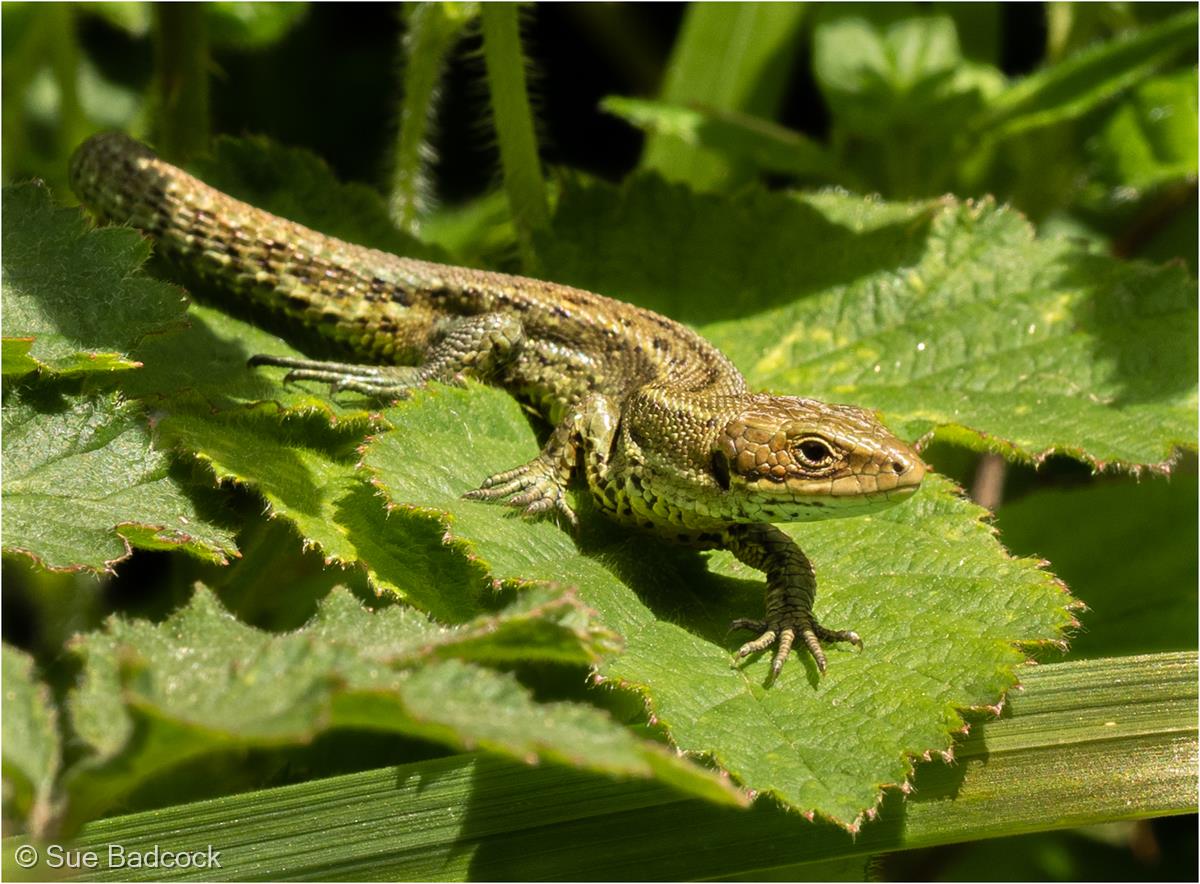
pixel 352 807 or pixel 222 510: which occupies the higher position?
pixel 222 510

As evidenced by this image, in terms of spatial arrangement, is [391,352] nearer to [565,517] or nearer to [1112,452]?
[565,517]

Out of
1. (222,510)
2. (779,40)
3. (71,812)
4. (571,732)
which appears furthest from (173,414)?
(779,40)

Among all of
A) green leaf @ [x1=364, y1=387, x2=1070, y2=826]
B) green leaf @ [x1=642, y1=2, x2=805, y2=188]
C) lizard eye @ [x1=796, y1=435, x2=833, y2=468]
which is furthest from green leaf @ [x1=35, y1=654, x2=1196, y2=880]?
green leaf @ [x1=642, y1=2, x2=805, y2=188]

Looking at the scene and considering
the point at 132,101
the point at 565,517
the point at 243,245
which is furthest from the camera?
the point at 132,101

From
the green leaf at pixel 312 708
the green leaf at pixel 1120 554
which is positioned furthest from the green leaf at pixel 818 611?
the green leaf at pixel 1120 554

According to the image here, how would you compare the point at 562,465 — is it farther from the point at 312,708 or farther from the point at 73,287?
the point at 312,708

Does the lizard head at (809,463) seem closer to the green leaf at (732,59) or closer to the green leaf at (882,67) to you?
the green leaf at (882,67)

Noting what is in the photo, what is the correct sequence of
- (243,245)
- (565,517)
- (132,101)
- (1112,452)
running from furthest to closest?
1. (132,101)
2. (243,245)
3. (1112,452)
4. (565,517)
